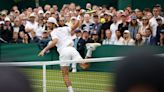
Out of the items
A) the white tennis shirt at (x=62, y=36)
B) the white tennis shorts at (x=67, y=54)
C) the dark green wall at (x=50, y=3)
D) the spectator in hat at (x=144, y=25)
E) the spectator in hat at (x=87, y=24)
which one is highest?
the dark green wall at (x=50, y=3)

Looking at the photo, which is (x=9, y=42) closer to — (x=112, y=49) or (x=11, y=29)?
(x=11, y=29)

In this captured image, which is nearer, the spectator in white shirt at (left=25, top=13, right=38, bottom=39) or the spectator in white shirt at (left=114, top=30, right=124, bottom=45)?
the spectator in white shirt at (left=114, top=30, right=124, bottom=45)

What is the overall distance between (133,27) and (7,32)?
18.1 ft

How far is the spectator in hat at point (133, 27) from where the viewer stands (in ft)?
51.6

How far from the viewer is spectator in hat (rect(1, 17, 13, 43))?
757 inches

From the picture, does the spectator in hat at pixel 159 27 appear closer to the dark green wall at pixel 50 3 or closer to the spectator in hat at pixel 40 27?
the spectator in hat at pixel 40 27

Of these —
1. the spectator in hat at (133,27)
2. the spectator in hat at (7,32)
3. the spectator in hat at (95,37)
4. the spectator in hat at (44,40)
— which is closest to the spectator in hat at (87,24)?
the spectator in hat at (95,37)

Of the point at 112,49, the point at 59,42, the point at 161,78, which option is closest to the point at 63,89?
the point at 59,42

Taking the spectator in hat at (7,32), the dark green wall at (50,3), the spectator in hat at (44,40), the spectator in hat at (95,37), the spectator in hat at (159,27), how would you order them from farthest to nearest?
1. the dark green wall at (50,3)
2. the spectator in hat at (7,32)
3. the spectator in hat at (44,40)
4. the spectator in hat at (95,37)
5. the spectator in hat at (159,27)

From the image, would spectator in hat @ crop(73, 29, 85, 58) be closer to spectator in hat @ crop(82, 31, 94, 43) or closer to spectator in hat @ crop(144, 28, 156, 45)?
spectator in hat @ crop(82, 31, 94, 43)

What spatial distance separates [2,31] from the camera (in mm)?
19703

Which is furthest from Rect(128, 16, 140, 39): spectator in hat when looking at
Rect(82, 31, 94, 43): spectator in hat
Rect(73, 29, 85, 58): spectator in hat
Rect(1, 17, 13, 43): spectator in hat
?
Rect(1, 17, 13, 43): spectator in hat

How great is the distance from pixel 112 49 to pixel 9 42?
468 centimetres

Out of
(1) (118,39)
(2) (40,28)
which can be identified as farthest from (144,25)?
(2) (40,28)
